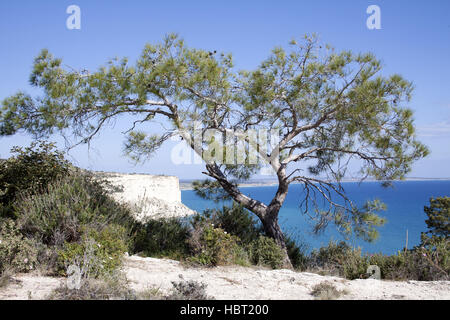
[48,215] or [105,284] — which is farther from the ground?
[48,215]

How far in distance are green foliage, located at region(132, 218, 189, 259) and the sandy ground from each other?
4.39 ft

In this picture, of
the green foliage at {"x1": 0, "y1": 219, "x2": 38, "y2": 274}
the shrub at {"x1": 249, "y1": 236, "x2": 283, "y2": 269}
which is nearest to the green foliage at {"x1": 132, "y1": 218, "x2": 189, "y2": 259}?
the shrub at {"x1": 249, "y1": 236, "x2": 283, "y2": 269}

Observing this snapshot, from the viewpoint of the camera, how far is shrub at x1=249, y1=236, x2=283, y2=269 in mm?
6914

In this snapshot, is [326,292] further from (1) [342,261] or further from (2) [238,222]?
(2) [238,222]

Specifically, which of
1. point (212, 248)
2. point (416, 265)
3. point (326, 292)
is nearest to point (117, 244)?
point (212, 248)

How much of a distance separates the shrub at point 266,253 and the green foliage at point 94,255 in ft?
9.05

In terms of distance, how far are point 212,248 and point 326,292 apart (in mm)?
2078

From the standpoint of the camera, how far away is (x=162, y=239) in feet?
24.8

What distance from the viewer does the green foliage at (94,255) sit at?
4.28 metres
